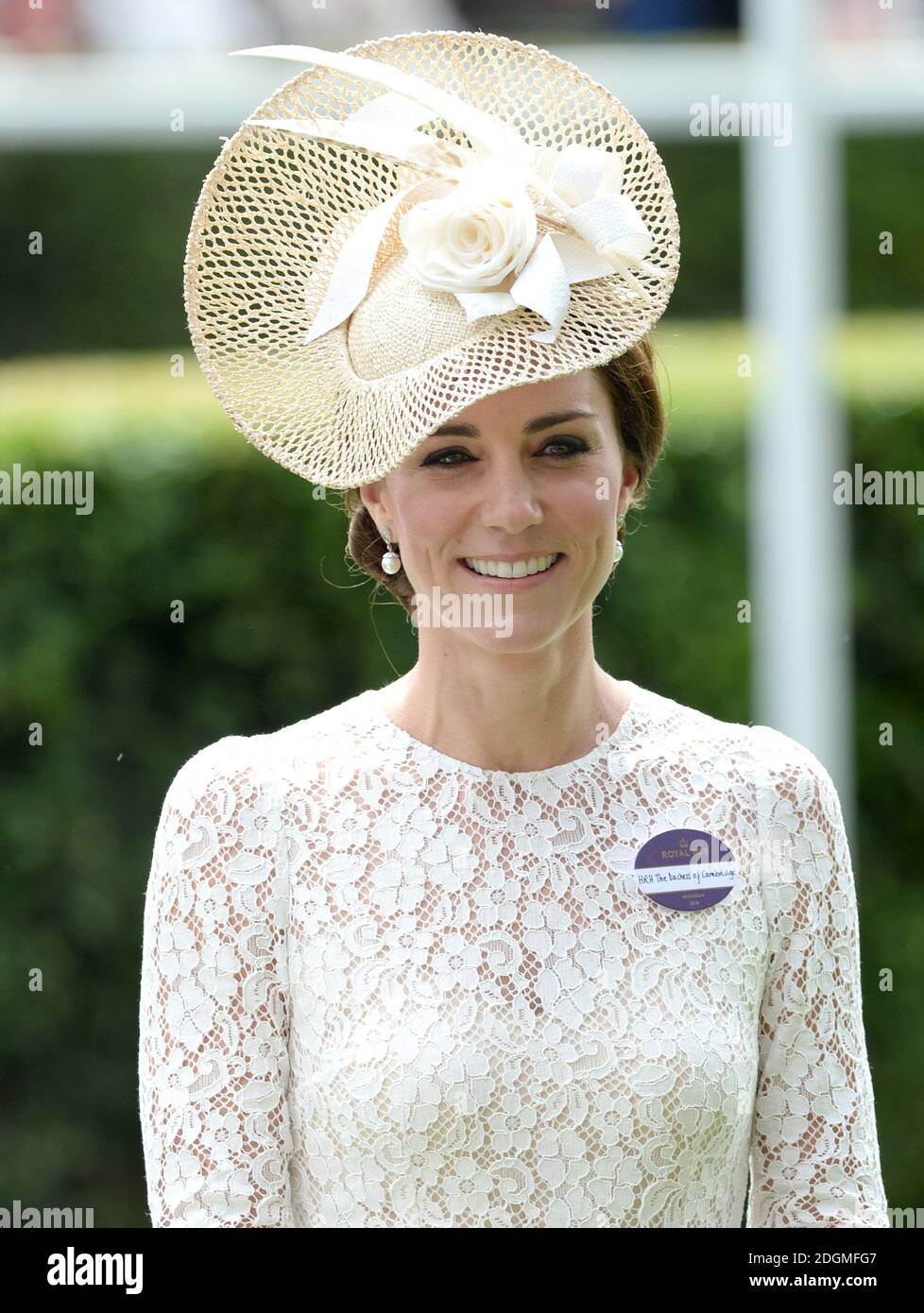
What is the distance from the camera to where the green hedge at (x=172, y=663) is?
5.02 m

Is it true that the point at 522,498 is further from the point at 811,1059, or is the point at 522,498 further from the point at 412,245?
the point at 811,1059

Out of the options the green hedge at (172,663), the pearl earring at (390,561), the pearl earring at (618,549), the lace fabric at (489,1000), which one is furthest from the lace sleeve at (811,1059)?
the green hedge at (172,663)

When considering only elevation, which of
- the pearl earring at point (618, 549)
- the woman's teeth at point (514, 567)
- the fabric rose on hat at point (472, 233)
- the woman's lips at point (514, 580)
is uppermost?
the fabric rose on hat at point (472, 233)

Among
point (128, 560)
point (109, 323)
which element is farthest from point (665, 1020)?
point (109, 323)

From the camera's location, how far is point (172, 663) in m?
5.12

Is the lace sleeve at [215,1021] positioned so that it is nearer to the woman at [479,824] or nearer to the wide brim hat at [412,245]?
the woman at [479,824]

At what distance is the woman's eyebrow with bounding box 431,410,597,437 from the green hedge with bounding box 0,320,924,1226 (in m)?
2.36

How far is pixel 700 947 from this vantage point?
2545 mm

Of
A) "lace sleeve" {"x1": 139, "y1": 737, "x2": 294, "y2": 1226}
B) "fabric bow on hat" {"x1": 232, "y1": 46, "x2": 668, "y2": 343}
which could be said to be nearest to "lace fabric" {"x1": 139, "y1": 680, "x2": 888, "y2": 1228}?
"lace sleeve" {"x1": 139, "y1": 737, "x2": 294, "y2": 1226}

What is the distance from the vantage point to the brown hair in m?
2.62

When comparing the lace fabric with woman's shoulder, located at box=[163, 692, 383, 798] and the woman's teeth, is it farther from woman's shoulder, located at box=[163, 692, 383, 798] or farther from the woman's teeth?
the woman's teeth
